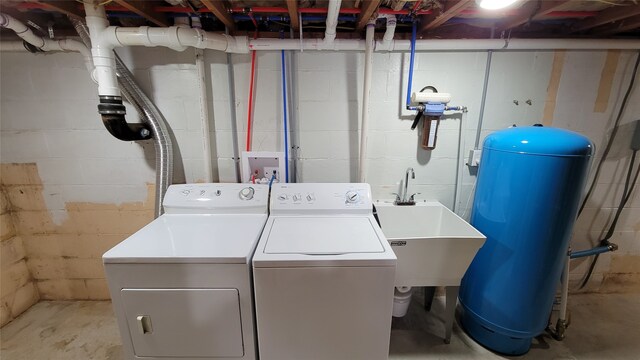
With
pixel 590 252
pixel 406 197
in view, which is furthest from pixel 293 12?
pixel 590 252

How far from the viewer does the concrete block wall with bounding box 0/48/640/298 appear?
70.0 inches

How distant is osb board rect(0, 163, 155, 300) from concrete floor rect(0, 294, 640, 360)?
0.60 ft

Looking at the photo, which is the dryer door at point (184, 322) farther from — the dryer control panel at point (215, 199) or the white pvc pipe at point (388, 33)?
the white pvc pipe at point (388, 33)

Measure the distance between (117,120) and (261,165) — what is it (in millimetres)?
917

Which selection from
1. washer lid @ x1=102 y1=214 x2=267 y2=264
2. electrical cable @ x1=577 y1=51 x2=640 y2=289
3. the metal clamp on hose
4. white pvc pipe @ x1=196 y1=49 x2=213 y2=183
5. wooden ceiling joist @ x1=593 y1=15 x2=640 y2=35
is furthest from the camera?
electrical cable @ x1=577 y1=51 x2=640 y2=289

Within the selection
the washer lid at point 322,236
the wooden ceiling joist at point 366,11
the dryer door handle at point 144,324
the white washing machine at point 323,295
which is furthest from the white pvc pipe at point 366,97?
the dryer door handle at point 144,324

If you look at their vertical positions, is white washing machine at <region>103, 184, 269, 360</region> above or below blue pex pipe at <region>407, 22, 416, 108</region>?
below

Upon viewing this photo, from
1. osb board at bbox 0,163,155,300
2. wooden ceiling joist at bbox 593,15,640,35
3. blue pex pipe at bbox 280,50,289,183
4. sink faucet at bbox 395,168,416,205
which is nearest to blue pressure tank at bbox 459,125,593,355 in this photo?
sink faucet at bbox 395,168,416,205

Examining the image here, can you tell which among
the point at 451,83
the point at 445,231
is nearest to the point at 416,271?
the point at 445,231

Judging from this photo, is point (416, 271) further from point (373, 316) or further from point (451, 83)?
point (451, 83)

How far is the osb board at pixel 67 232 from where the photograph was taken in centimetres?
193

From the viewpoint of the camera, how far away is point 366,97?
5.71 ft

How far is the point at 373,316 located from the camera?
1169mm

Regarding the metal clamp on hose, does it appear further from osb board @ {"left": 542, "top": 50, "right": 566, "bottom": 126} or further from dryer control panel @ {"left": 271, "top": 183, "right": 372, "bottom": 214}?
osb board @ {"left": 542, "top": 50, "right": 566, "bottom": 126}
